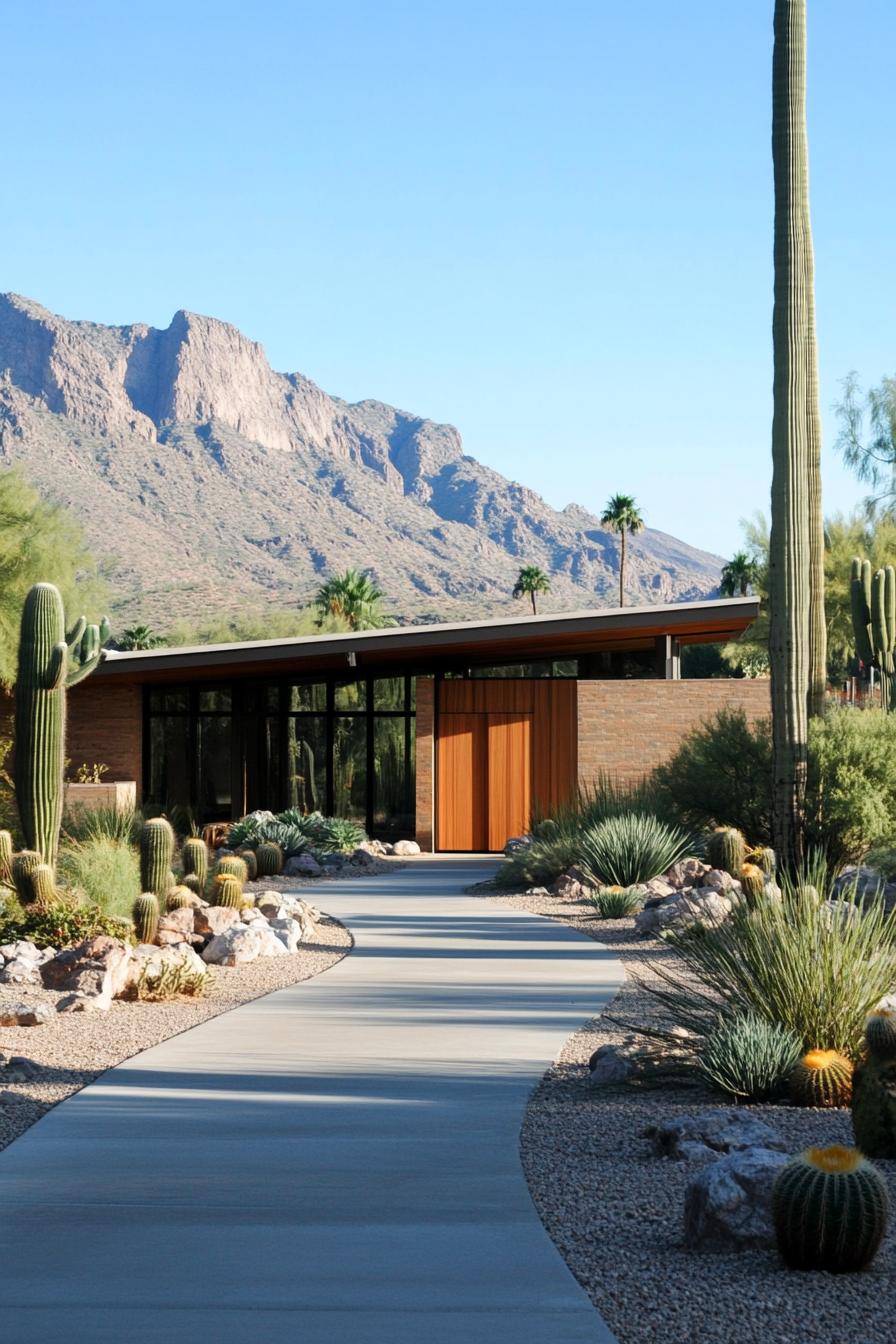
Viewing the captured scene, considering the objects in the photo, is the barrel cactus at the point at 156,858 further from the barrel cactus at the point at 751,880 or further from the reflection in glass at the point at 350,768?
the reflection in glass at the point at 350,768

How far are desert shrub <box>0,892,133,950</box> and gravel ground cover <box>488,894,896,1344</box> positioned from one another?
5897mm

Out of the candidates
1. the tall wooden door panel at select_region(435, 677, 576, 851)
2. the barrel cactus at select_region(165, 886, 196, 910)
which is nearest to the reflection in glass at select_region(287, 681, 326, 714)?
the tall wooden door panel at select_region(435, 677, 576, 851)

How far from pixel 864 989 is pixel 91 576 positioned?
100 feet

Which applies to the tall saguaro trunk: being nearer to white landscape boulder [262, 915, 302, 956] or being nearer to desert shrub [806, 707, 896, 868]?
desert shrub [806, 707, 896, 868]

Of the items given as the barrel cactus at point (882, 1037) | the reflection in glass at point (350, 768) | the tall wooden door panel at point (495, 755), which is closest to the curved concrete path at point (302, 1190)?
the barrel cactus at point (882, 1037)

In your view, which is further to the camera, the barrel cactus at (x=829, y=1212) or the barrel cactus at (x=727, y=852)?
the barrel cactus at (x=727, y=852)

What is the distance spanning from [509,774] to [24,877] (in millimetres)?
14056

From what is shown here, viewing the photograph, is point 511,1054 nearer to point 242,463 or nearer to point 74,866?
point 74,866

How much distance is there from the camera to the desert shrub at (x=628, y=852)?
1772 centimetres

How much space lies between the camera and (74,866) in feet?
50.5

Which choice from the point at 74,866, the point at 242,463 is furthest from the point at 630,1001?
the point at 242,463

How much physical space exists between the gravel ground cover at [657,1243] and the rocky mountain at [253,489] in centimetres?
7840

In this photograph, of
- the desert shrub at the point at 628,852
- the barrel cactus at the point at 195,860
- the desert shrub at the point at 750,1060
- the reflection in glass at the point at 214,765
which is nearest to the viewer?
the desert shrub at the point at 750,1060

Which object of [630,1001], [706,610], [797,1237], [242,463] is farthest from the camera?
[242,463]
